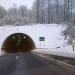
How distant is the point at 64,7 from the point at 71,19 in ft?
10.6

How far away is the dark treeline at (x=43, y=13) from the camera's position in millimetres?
59188

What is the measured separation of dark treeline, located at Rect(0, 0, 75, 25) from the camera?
59.2 meters

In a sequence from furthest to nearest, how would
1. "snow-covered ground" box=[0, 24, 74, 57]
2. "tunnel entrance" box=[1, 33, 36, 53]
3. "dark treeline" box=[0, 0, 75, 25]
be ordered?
"tunnel entrance" box=[1, 33, 36, 53] → "dark treeline" box=[0, 0, 75, 25] → "snow-covered ground" box=[0, 24, 74, 57]

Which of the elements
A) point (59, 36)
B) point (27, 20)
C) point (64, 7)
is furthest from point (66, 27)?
point (27, 20)

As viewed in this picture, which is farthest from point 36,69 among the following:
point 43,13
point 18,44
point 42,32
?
point 18,44

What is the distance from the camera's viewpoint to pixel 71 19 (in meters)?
58.4

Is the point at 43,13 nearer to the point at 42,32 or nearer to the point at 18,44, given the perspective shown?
the point at 42,32

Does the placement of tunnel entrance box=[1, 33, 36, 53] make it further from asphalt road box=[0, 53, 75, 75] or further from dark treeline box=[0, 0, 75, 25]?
asphalt road box=[0, 53, 75, 75]

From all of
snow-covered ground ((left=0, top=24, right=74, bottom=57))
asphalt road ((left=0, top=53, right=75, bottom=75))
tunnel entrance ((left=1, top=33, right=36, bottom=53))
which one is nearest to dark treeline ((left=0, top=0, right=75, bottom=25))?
snow-covered ground ((left=0, top=24, right=74, bottom=57))

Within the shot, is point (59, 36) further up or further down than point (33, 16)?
further down

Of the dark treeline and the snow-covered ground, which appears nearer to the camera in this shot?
the snow-covered ground

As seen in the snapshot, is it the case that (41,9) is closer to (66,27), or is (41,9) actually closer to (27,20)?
(27,20)

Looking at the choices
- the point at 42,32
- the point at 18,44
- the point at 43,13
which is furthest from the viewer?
the point at 18,44

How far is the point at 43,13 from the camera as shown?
62.5 metres
